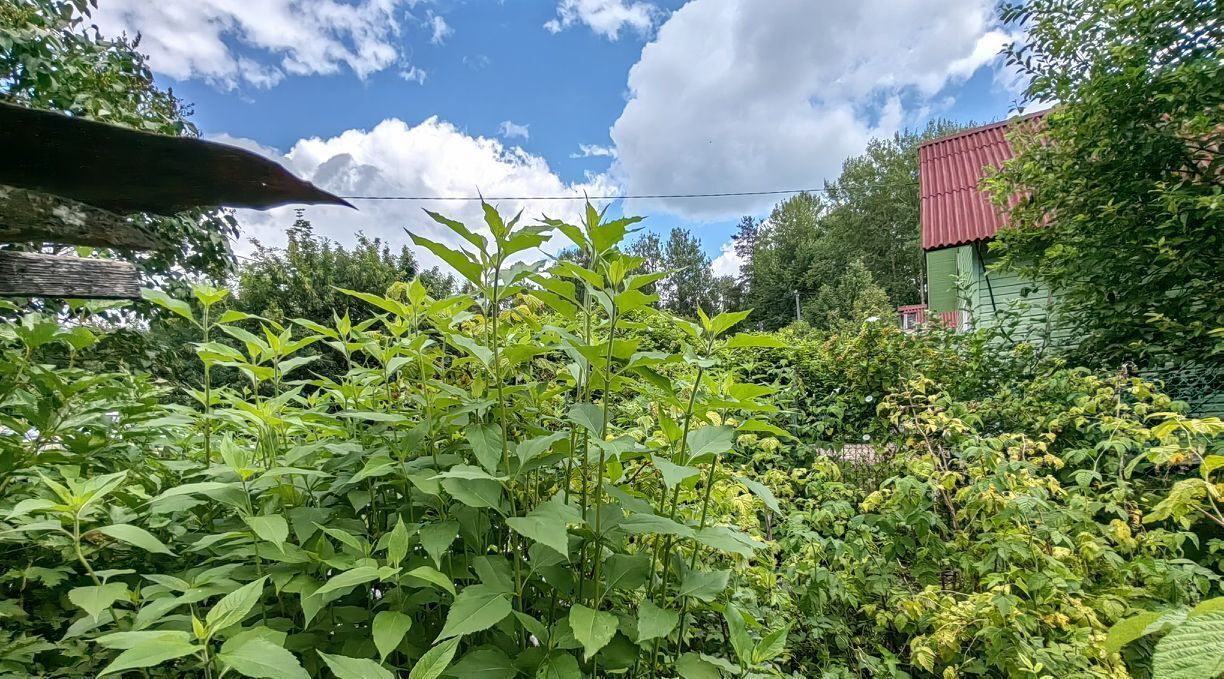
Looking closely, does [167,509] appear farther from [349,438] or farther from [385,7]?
[385,7]

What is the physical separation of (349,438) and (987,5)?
20.8 ft

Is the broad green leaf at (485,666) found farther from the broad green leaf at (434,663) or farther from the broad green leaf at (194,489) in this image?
the broad green leaf at (194,489)

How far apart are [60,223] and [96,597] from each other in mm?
911

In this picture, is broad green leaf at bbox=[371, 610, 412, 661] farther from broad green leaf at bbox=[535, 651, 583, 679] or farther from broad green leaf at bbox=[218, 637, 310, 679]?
broad green leaf at bbox=[535, 651, 583, 679]

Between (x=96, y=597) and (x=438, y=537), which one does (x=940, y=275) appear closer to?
(x=438, y=537)

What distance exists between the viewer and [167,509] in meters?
0.78

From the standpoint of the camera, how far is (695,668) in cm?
86

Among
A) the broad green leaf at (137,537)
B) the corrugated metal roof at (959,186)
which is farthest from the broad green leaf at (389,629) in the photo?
the corrugated metal roof at (959,186)

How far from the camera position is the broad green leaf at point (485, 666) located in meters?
0.75

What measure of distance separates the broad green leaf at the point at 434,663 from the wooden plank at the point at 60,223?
Result: 4.12ft

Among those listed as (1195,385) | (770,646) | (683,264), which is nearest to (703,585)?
(770,646)

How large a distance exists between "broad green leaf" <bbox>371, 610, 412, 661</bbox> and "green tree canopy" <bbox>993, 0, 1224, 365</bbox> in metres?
3.90

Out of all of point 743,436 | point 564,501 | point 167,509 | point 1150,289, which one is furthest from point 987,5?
point 167,509

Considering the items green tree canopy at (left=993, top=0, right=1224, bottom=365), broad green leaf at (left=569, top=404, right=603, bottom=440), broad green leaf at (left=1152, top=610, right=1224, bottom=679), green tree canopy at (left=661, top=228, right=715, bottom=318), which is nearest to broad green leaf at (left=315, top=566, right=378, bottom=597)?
broad green leaf at (left=569, top=404, right=603, bottom=440)
